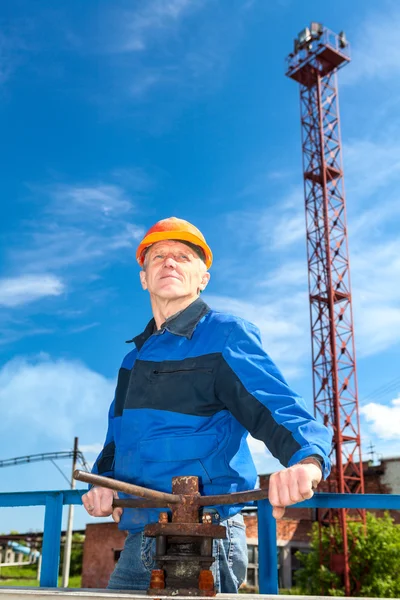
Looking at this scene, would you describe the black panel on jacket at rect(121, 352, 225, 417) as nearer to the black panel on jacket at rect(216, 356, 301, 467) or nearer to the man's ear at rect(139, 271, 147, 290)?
the black panel on jacket at rect(216, 356, 301, 467)

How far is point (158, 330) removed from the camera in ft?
7.95

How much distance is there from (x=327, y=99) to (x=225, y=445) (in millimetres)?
32872

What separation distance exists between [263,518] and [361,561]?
2240cm

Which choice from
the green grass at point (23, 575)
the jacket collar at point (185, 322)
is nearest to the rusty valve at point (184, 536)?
the jacket collar at point (185, 322)

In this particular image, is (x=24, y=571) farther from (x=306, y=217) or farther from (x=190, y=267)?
(x=190, y=267)

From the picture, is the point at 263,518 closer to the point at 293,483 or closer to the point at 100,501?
the point at 100,501

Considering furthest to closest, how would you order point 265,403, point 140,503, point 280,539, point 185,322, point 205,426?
point 280,539 < point 185,322 < point 205,426 < point 265,403 < point 140,503

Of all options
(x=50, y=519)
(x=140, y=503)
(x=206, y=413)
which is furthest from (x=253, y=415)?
(x=50, y=519)

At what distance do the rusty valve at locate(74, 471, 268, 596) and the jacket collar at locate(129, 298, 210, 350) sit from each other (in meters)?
0.67

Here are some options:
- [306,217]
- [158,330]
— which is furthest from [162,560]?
[306,217]

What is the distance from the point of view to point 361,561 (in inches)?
882

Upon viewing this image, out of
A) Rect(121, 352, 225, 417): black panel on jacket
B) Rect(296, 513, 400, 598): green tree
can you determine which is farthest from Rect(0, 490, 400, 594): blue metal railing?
Rect(296, 513, 400, 598): green tree

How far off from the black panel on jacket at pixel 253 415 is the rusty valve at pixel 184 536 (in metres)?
0.19

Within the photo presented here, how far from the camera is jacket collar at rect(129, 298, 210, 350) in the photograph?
2.30 metres
